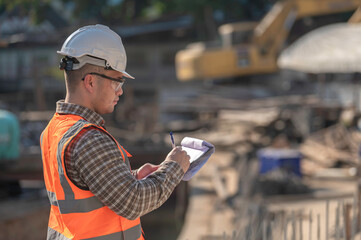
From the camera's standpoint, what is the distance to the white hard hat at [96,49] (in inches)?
87.1

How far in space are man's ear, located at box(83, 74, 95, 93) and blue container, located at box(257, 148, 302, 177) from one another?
30.0 ft

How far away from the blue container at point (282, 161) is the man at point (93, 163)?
8.99 meters

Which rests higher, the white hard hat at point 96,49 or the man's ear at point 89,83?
the white hard hat at point 96,49

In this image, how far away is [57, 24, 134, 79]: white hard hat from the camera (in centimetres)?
221

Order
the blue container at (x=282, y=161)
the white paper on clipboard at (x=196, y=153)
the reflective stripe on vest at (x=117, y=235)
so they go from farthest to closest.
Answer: the blue container at (x=282, y=161) < the white paper on clipboard at (x=196, y=153) < the reflective stripe on vest at (x=117, y=235)

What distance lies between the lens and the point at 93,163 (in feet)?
6.50

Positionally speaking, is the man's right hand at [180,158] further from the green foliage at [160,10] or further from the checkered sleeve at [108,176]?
the green foliage at [160,10]

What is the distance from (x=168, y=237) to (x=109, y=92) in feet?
45.1

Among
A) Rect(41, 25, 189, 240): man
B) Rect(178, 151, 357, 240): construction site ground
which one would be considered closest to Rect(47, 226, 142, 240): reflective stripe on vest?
Rect(41, 25, 189, 240): man

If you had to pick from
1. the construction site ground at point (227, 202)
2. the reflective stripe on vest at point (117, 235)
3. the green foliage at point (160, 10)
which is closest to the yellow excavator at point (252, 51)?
the green foliage at point (160, 10)

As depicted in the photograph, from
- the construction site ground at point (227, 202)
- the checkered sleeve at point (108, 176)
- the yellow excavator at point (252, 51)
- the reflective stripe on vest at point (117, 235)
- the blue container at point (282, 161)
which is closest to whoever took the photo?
the checkered sleeve at point (108, 176)

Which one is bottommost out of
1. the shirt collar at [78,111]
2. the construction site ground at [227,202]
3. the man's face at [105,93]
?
the construction site ground at [227,202]

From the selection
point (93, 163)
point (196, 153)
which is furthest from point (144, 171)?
point (93, 163)

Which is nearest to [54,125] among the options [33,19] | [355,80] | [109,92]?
[109,92]
